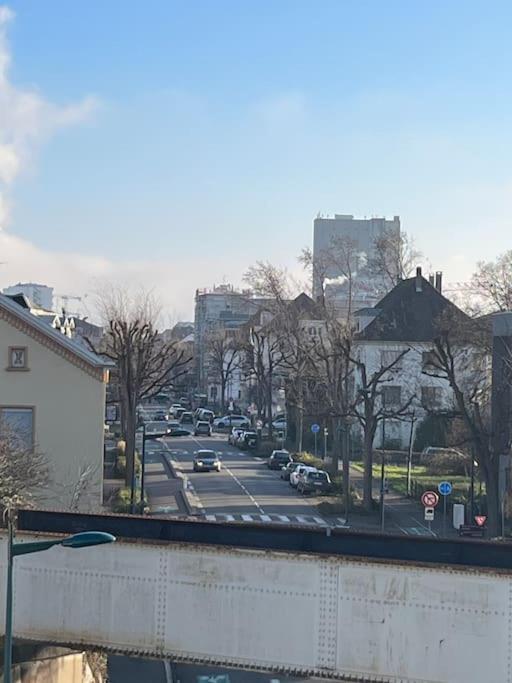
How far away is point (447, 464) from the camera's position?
59.4 m

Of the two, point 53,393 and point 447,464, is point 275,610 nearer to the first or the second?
point 53,393

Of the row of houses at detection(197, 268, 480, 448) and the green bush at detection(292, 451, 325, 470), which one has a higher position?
the row of houses at detection(197, 268, 480, 448)

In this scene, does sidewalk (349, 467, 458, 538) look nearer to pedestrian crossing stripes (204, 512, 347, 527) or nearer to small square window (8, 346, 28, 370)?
pedestrian crossing stripes (204, 512, 347, 527)

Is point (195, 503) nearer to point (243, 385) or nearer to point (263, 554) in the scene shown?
point (263, 554)

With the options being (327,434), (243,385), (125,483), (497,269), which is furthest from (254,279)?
(243,385)

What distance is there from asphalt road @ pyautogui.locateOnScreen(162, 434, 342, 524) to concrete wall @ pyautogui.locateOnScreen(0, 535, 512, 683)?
24339 mm

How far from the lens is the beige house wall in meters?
36.8

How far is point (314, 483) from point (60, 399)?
64.1 feet

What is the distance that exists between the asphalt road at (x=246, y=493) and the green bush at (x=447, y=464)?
8.98m

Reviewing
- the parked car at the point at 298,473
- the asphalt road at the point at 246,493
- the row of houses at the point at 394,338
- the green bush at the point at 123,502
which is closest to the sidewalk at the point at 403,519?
the asphalt road at the point at 246,493

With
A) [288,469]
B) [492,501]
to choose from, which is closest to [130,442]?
[288,469]

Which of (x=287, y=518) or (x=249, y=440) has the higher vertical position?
(x=249, y=440)

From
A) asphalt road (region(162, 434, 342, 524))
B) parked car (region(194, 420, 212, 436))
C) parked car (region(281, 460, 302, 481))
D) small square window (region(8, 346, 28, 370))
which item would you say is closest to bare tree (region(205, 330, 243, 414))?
parked car (region(194, 420, 212, 436))

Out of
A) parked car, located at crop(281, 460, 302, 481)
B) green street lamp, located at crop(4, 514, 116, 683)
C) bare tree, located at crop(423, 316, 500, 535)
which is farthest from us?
parked car, located at crop(281, 460, 302, 481)
